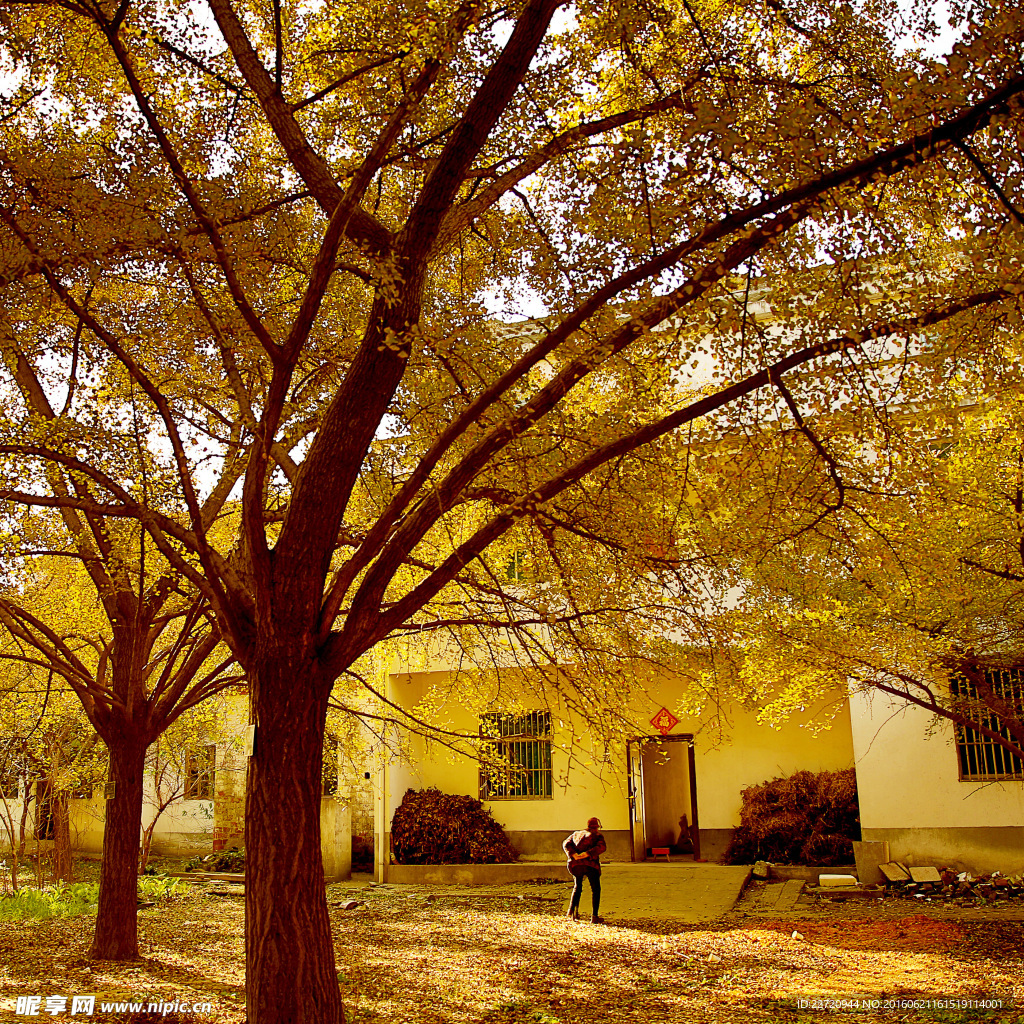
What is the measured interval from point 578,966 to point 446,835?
8840 millimetres

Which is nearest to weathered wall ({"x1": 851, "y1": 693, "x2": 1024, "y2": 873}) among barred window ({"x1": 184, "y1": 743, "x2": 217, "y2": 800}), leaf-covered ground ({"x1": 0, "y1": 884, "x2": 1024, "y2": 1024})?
leaf-covered ground ({"x1": 0, "y1": 884, "x2": 1024, "y2": 1024})

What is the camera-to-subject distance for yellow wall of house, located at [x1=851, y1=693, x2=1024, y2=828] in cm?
1427

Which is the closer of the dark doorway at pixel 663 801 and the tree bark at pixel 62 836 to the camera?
the tree bark at pixel 62 836

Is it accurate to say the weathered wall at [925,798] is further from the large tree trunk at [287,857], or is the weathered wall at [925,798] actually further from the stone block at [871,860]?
the large tree trunk at [287,857]

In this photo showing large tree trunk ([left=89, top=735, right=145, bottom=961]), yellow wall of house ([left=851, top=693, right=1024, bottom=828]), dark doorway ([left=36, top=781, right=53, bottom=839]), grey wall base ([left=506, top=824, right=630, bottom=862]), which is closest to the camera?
large tree trunk ([left=89, top=735, right=145, bottom=961])

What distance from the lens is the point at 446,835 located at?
723 inches

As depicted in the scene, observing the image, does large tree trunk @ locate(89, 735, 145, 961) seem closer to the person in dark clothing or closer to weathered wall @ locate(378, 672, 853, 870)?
the person in dark clothing

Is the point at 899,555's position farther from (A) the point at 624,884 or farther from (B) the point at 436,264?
(A) the point at 624,884

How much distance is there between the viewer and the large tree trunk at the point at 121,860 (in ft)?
33.0

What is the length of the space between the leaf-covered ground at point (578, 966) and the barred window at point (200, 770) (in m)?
6.63

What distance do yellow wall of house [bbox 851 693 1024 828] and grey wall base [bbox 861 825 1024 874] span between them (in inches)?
3.8

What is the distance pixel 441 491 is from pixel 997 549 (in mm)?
6911

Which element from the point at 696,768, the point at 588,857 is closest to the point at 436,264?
the point at 588,857

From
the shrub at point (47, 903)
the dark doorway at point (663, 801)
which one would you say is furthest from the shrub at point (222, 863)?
the dark doorway at point (663, 801)
